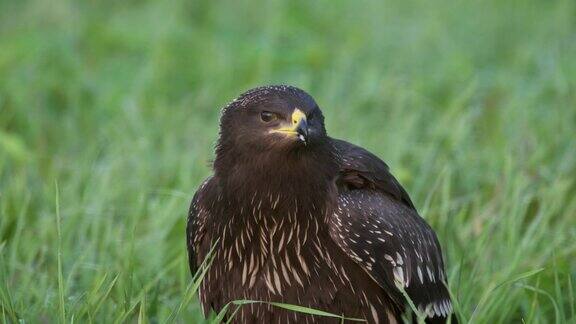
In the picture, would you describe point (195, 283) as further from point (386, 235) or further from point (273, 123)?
point (386, 235)

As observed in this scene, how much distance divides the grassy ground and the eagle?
11.2 inches

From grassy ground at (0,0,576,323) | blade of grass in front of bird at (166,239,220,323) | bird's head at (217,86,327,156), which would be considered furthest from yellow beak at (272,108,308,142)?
grassy ground at (0,0,576,323)

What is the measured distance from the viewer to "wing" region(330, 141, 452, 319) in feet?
13.9

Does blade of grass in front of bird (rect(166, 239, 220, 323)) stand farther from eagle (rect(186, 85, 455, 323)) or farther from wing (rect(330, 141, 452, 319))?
wing (rect(330, 141, 452, 319))

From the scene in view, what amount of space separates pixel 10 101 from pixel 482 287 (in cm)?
348

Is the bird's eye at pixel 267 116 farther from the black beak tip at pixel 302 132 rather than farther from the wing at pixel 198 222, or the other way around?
the wing at pixel 198 222

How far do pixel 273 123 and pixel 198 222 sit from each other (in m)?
0.51

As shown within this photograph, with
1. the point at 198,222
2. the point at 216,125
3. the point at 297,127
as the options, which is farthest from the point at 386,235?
the point at 216,125

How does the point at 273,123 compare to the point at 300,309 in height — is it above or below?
above

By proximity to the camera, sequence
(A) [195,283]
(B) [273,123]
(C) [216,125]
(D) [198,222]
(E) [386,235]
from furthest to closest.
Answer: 1. (C) [216,125]
2. (D) [198,222]
3. (E) [386,235]
4. (B) [273,123]
5. (A) [195,283]

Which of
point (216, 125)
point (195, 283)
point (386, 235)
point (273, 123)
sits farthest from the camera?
point (216, 125)

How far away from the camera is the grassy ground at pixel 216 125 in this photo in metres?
4.83

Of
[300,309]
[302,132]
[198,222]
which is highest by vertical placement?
[302,132]

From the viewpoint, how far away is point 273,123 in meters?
4.19
